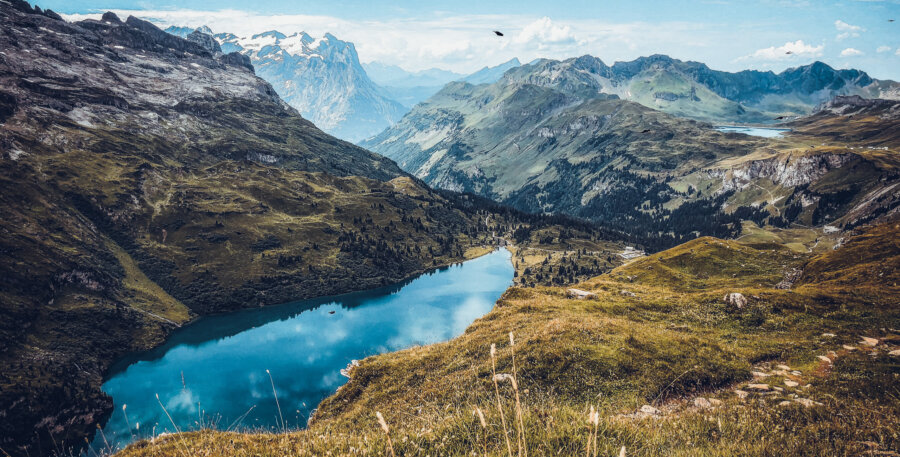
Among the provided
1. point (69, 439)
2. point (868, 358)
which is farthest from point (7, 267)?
point (868, 358)

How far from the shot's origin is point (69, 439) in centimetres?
12044

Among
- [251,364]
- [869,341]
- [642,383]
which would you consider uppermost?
[869,341]

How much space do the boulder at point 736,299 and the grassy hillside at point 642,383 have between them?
11.7 inches

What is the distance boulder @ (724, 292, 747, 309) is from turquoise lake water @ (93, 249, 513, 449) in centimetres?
9915

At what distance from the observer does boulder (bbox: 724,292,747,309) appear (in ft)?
115

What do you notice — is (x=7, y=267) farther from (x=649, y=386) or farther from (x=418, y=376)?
(x=649, y=386)

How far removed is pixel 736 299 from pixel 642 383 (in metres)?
20.7

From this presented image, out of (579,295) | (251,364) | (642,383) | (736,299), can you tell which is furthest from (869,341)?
(251,364)

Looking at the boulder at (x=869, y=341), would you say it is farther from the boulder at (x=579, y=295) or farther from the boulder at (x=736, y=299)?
the boulder at (x=579, y=295)

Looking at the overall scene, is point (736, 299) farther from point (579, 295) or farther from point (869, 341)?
point (579, 295)

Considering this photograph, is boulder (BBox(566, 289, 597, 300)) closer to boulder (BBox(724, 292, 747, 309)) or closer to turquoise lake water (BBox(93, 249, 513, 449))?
boulder (BBox(724, 292, 747, 309))

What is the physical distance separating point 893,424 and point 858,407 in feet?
11.7

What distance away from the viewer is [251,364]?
149 m

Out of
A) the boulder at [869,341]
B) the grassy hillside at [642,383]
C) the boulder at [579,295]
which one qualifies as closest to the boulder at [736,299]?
the grassy hillside at [642,383]
